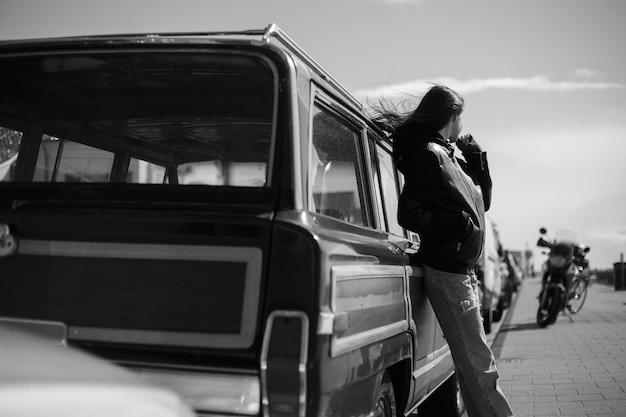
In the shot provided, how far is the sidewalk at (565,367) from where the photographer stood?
20.8ft

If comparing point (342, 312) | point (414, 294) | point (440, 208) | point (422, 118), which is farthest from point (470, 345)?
point (342, 312)

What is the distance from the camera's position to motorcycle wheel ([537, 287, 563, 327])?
541 inches

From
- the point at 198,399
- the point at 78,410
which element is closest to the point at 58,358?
the point at 78,410

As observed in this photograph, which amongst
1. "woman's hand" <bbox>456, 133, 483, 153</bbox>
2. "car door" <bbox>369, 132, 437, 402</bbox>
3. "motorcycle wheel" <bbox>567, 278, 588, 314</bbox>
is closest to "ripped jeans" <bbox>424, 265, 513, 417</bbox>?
"car door" <bbox>369, 132, 437, 402</bbox>

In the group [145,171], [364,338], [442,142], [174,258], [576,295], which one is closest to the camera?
[174,258]

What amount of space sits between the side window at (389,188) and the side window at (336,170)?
0.47 meters

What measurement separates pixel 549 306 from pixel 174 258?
1234 cm

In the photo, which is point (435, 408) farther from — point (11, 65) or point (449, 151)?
point (11, 65)

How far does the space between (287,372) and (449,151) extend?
2259 mm

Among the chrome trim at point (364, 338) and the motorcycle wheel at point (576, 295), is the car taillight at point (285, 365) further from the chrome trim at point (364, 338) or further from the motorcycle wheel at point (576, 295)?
the motorcycle wheel at point (576, 295)

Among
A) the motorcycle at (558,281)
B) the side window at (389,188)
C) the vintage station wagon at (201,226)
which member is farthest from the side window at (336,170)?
the motorcycle at (558,281)

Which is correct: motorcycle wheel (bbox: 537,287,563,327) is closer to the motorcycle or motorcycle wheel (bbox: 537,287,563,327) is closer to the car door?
the motorcycle

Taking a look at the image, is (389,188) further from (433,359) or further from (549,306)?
(549,306)

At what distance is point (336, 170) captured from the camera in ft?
11.8
